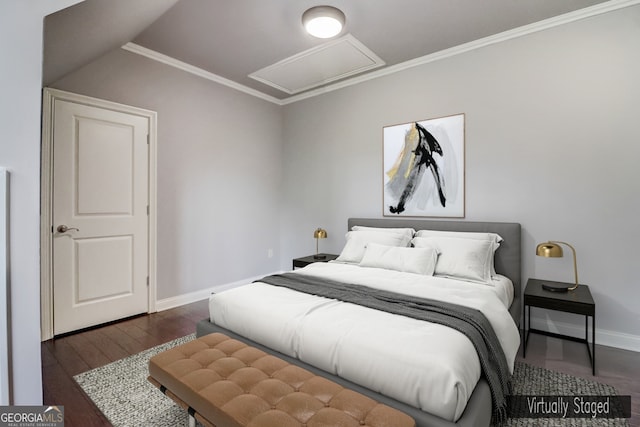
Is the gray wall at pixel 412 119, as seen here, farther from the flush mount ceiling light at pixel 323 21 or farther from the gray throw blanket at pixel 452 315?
the gray throw blanket at pixel 452 315

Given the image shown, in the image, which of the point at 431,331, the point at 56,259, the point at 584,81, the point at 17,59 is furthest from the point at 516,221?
the point at 56,259

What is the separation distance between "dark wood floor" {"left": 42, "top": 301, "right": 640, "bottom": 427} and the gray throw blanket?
86cm

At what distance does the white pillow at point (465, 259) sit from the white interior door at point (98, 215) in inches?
123

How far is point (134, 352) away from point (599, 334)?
13.0 feet

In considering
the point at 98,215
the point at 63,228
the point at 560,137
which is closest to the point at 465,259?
the point at 560,137

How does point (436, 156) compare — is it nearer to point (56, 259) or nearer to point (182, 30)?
point (182, 30)

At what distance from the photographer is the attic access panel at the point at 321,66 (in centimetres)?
328

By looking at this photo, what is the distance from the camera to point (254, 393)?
1313 mm

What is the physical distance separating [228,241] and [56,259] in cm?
185

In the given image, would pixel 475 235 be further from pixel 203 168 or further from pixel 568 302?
pixel 203 168

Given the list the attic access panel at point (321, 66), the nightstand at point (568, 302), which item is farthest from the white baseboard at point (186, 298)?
the nightstand at point (568, 302)

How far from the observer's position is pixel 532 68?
9.65ft

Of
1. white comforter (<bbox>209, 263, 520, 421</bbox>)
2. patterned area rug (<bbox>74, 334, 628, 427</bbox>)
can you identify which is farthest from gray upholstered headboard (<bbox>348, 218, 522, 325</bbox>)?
patterned area rug (<bbox>74, 334, 628, 427</bbox>)

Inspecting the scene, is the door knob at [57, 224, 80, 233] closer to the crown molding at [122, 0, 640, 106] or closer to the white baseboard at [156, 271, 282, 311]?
the white baseboard at [156, 271, 282, 311]
